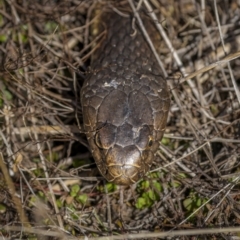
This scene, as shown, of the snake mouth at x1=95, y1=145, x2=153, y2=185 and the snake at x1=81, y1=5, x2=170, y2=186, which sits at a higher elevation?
the snake at x1=81, y1=5, x2=170, y2=186

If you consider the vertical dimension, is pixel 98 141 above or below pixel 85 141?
above

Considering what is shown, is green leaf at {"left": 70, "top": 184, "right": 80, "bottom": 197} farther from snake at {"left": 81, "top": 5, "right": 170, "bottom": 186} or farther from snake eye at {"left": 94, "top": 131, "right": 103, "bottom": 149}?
snake eye at {"left": 94, "top": 131, "right": 103, "bottom": 149}

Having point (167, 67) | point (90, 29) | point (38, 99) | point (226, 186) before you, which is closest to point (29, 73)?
point (38, 99)

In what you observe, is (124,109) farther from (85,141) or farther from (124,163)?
(85,141)

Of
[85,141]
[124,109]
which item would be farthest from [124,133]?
[85,141]

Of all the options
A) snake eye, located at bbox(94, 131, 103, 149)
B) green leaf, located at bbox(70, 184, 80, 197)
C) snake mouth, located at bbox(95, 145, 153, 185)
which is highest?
snake eye, located at bbox(94, 131, 103, 149)

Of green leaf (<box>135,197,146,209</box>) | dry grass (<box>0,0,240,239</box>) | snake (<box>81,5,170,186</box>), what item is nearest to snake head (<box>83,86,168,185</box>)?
snake (<box>81,5,170,186</box>)
